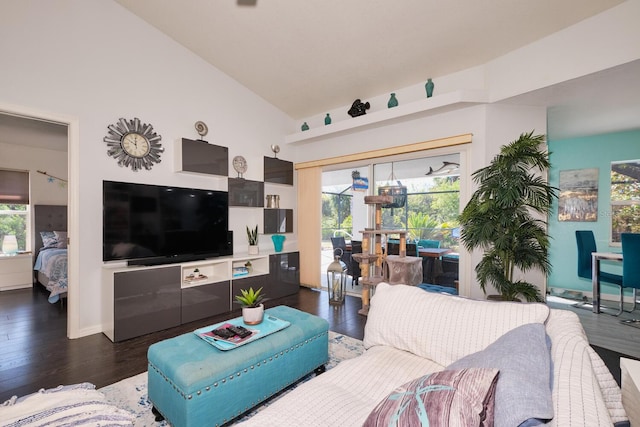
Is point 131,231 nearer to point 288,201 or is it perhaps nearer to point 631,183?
point 288,201

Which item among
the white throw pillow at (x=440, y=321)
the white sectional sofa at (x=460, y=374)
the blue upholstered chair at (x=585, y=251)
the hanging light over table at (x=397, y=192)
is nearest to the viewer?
the white sectional sofa at (x=460, y=374)

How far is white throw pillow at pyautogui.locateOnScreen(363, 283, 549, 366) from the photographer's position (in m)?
1.33

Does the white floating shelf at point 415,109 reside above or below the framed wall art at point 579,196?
above

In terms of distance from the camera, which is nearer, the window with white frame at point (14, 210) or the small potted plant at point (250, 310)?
the small potted plant at point (250, 310)

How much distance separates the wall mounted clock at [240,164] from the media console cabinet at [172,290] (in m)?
1.25

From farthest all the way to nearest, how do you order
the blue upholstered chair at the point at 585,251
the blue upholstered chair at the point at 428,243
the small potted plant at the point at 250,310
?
the blue upholstered chair at the point at 585,251, the blue upholstered chair at the point at 428,243, the small potted plant at the point at 250,310

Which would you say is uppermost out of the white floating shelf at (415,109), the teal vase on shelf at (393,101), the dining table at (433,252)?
the teal vase on shelf at (393,101)

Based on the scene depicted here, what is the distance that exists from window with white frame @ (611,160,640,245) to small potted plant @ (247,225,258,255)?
5053 mm

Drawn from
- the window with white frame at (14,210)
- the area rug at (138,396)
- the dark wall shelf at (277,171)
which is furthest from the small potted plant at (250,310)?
the window with white frame at (14,210)

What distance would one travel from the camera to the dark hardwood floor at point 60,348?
2.09m

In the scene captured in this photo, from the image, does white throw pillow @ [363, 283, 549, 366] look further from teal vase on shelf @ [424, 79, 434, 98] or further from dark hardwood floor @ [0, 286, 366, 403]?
teal vase on shelf @ [424, 79, 434, 98]

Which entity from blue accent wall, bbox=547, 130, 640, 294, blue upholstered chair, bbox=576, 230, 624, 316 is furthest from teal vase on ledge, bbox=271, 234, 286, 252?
blue upholstered chair, bbox=576, 230, 624, 316

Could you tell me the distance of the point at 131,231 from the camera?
2.92m

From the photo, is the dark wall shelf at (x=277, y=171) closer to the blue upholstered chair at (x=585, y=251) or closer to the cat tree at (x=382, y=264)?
the cat tree at (x=382, y=264)
